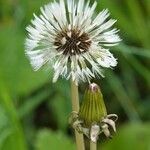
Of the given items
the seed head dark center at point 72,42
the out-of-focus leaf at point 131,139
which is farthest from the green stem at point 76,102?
the out-of-focus leaf at point 131,139

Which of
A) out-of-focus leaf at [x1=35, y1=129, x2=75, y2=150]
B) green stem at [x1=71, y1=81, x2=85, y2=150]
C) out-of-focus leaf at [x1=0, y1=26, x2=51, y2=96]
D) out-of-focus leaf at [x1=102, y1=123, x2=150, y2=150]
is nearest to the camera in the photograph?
green stem at [x1=71, y1=81, x2=85, y2=150]

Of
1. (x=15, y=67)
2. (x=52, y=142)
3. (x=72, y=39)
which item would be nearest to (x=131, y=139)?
(x=52, y=142)

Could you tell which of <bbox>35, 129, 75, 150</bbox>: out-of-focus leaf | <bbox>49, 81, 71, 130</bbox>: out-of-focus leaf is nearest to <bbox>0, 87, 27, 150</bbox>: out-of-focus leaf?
<bbox>35, 129, 75, 150</bbox>: out-of-focus leaf

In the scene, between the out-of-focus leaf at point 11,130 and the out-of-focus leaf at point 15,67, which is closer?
the out-of-focus leaf at point 11,130

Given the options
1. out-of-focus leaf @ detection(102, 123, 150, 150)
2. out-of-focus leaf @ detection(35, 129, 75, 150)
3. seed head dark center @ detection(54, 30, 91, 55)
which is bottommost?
out-of-focus leaf @ detection(102, 123, 150, 150)

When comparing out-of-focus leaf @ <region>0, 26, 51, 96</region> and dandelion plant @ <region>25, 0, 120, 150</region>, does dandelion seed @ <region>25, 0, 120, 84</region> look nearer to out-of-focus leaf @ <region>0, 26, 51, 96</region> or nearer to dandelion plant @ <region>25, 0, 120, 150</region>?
dandelion plant @ <region>25, 0, 120, 150</region>

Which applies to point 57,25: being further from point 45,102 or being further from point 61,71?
point 45,102

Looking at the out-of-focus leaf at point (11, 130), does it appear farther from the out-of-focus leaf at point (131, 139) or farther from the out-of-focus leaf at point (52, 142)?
the out-of-focus leaf at point (131, 139)
